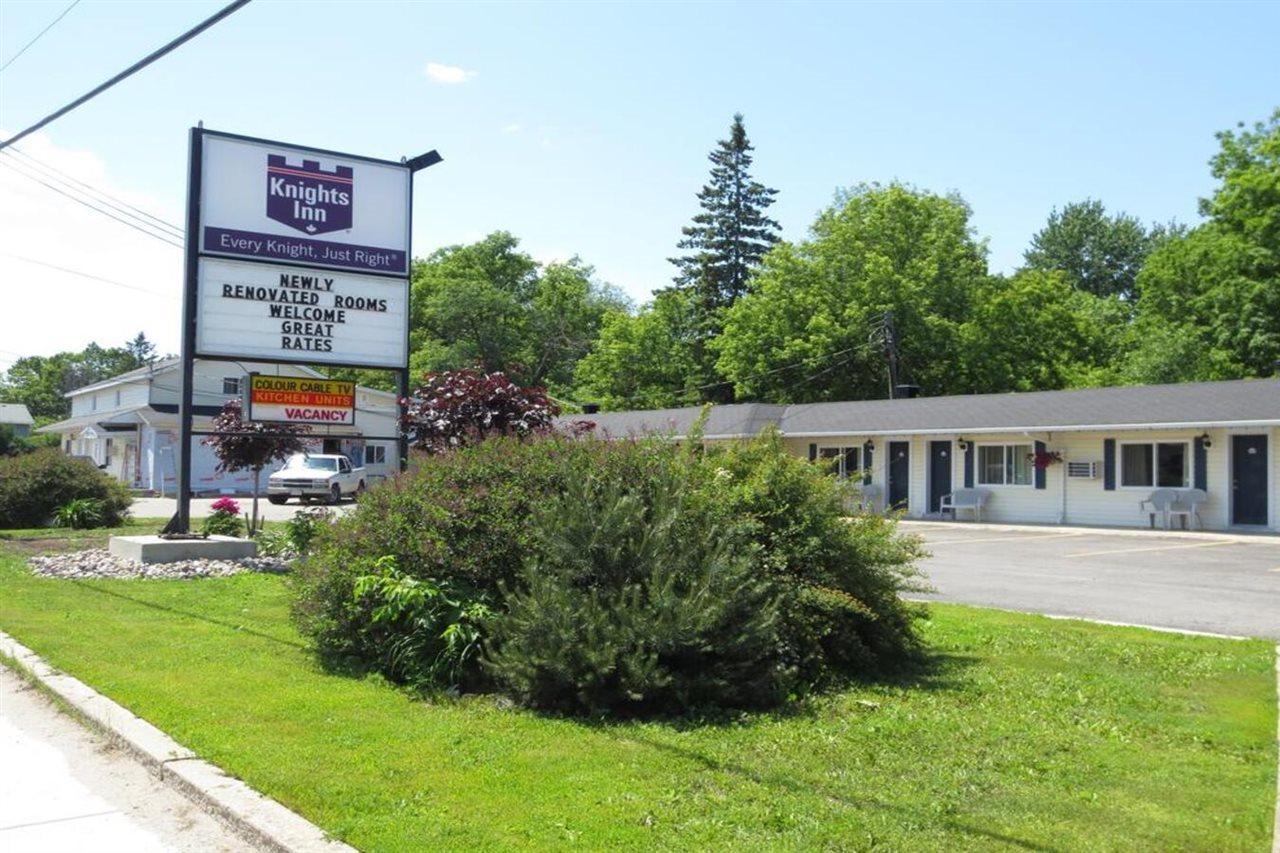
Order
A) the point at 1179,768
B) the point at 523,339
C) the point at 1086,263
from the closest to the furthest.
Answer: the point at 1179,768 → the point at 523,339 → the point at 1086,263

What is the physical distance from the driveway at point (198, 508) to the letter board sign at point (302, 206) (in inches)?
469

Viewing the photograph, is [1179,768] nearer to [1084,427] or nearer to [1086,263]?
[1084,427]

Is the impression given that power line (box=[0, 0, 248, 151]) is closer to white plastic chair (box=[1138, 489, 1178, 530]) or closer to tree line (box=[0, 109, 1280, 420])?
white plastic chair (box=[1138, 489, 1178, 530])

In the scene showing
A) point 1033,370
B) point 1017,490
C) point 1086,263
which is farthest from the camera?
point 1086,263

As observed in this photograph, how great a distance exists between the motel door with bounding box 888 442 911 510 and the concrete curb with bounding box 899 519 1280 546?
1.77 meters

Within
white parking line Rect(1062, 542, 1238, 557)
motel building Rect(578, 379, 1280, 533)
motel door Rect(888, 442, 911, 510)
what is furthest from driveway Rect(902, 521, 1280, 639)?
motel door Rect(888, 442, 911, 510)

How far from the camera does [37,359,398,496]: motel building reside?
154ft

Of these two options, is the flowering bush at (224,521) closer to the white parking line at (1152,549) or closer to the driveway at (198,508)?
the driveway at (198,508)

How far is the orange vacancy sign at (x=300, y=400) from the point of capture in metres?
16.5

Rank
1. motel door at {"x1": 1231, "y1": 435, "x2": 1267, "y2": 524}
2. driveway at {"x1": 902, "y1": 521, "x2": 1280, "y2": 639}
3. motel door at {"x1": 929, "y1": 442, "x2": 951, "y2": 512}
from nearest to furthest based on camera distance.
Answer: driveway at {"x1": 902, "y1": 521, "x2": 1280, "y2": 639}, motel door at {"x1": 1231, "y1": 435, "x2": 1267, "y2": 524}, motel door at {"x1": 929, "y1": 442, "x2": 951, "y2": 512}

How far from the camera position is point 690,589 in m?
7.21

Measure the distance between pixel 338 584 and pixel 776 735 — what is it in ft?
12.3

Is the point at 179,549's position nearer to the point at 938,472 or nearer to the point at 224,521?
the point at 224,521

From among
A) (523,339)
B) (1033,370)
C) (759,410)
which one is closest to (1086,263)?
(1033,370)
